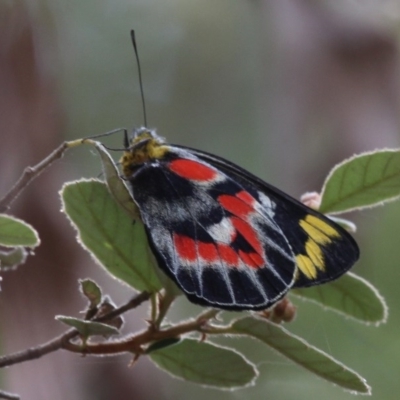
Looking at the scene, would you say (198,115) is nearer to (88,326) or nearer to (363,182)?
(363,182)

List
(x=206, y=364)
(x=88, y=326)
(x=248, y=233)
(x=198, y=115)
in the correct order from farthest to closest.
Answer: (x=198, y=115)
(x=248, y=233)
(x=206, y=364)
(x=88, y=326)

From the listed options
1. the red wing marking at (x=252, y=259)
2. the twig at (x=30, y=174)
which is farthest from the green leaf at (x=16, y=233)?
the red wing marking at (x=252, y=259)

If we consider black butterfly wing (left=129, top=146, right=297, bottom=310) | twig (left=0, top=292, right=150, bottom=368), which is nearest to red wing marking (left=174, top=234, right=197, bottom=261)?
black butterfly wing (left=129, top=146, right=297, bottom=310)

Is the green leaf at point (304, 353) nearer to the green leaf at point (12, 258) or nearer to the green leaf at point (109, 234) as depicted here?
the green leaf at point (109, 234)

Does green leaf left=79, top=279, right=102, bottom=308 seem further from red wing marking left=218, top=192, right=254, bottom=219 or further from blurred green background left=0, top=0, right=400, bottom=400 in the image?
blurred green background left=0, top=0, right=400, bottom=400

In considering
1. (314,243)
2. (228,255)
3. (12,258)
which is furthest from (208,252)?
(12,258)

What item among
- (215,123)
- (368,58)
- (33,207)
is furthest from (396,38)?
(33,207)
